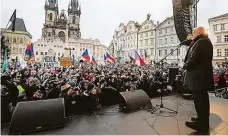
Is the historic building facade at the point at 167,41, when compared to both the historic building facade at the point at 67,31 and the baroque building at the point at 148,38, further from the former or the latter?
the historic building facade at the point at 67,31

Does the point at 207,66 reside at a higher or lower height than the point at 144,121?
higher

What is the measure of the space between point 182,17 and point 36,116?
4785mm

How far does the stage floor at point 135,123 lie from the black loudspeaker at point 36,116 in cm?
15

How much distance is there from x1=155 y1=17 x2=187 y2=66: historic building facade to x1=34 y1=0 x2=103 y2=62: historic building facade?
4387cm

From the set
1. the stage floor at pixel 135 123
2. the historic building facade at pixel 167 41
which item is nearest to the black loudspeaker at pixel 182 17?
the stage floor at pixel 135 123

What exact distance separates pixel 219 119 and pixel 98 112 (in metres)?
2.95

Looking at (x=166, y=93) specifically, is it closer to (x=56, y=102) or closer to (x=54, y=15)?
(x=56, y=102)

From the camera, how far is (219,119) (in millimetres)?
3262

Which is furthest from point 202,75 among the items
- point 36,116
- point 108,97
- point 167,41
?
point 167,41

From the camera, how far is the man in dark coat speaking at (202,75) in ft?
8.46

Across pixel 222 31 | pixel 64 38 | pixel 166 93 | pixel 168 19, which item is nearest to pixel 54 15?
pixel 64 38

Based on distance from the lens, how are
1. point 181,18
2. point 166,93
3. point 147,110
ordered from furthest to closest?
point 166,93
point 181,18
point 147,110

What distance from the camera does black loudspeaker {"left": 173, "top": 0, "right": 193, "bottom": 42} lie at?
4406 millimetres

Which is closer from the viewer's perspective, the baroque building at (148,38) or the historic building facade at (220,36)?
the historic building facade at (220,36)
